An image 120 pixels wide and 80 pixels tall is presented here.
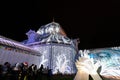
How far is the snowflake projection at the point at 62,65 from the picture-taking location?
29906 millimetres

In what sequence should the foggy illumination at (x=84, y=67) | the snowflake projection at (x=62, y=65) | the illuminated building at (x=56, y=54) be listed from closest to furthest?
1. the foggy illumination at (x=84, y=67)
2. the snowflake projection at (x=62, y=65)
3. the illuminated building at (x=56, y=54)

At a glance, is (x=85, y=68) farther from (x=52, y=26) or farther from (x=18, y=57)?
(x=52, y=26)

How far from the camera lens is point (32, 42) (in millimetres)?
32938

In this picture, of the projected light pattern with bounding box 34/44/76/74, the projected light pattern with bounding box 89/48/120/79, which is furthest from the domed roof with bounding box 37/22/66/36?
the projected light pattern with bounding box 89/48/120/79

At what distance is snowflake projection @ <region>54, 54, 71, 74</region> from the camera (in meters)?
29.9

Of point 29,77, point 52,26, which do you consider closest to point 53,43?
point 52,26

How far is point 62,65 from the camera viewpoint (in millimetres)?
30109

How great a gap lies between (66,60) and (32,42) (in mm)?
7458

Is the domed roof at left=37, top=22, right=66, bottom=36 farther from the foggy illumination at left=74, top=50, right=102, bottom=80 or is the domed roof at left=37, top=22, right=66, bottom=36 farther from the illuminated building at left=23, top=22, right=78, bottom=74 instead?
the foggy illumination at left=74, top=50, right=102, bottom=80

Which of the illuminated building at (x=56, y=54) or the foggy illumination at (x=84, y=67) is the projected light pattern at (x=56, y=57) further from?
the foggy illumination at (x=84, y=67)

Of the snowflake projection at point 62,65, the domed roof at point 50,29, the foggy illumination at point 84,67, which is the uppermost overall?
the domed roof at point 50,29

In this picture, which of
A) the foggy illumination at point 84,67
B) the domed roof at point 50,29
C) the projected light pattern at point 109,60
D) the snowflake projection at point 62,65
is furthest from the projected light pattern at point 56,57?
the foggy illumination at point 84,67

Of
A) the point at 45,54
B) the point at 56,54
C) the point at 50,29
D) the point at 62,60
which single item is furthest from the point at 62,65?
the point at 50,29

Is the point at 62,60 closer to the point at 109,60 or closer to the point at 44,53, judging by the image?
the point at 44,53
